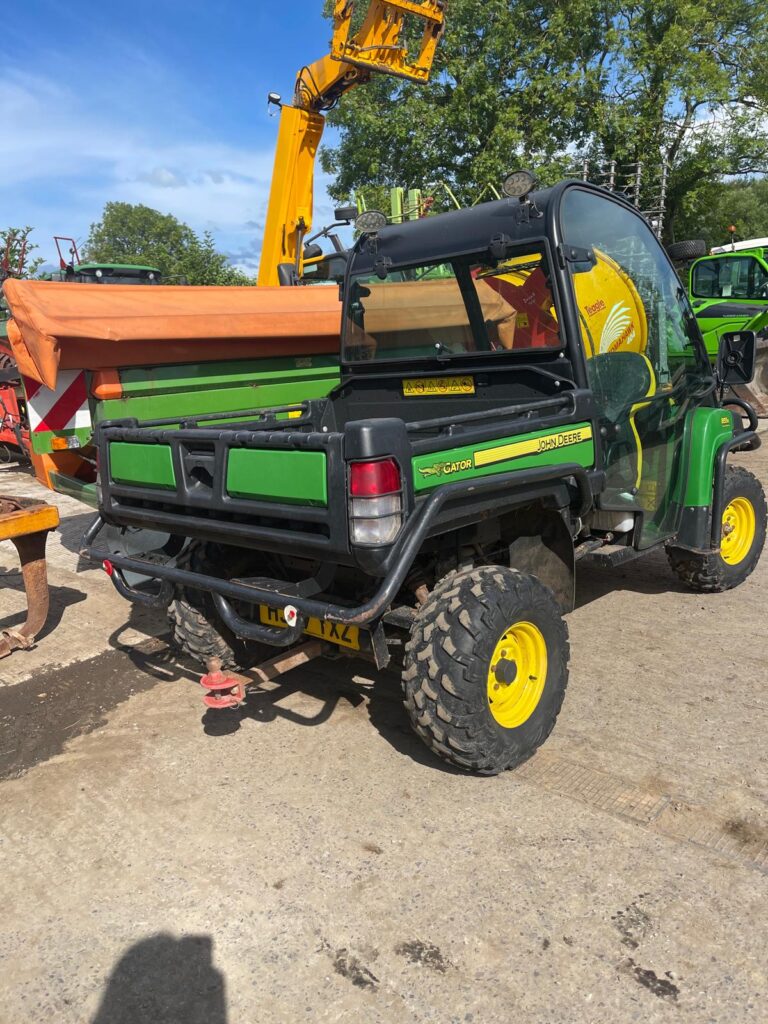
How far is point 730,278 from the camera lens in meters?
11.7

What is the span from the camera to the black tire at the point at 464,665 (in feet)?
9.18

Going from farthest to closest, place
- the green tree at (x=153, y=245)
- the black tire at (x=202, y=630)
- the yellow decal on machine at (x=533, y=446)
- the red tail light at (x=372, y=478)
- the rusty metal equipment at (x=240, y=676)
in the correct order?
the green tree at (x=153, y=245), the black tire at (x=202, y=630), the rusty metal equipment at (x=240, y=676), the yellow decal on machine at (x=533, y=446), the red tail light at (x=372, y=478)

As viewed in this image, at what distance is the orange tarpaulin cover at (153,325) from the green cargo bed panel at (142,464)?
1102 mm

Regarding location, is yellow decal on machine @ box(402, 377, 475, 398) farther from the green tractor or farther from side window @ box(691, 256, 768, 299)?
side window @ box(691, 256, 768, 299)

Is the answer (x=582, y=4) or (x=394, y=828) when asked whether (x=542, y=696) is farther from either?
(x=582, y=4)

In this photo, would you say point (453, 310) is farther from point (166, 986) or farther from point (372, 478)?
point (166, 986)

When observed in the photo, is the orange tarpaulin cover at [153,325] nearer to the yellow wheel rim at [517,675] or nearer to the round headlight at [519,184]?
the round headlight at [519,184]

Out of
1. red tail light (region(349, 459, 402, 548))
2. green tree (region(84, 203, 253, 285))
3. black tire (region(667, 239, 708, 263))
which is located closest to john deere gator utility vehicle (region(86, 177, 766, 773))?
red tail light (region(349, 459, 402, 548))

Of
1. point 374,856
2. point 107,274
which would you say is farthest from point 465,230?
point 107,274

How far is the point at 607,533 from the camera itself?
4207 millimetres

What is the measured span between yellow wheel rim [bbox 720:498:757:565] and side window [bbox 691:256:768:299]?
787cm

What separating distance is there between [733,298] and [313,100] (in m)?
7.16

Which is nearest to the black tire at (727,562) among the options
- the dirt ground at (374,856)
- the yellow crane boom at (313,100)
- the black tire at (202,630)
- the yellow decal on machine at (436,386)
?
the dirt ground at (374,856)

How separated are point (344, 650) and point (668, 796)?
1.40 meters
